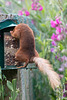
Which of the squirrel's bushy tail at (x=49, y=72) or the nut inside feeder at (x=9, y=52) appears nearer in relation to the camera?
the squirrel's bushy tail at (x=49, y=72)

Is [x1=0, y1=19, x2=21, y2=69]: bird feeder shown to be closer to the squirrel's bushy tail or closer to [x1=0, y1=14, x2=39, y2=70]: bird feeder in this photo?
[x1=0, y1=14, x2=39, y2=70]: bird feeder

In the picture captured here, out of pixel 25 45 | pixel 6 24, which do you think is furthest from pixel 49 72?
pixel 6 24

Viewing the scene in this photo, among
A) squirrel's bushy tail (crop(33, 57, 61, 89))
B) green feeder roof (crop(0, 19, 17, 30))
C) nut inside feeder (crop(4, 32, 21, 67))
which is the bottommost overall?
squirrel's bushy tail (crop(33, 57, 61, 89))

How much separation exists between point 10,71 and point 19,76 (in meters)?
0.18

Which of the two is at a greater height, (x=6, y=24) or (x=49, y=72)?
(x=6, y=24)

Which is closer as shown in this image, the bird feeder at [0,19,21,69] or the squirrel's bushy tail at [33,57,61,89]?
the squirrel's bushy tail at [33,57,61,89]

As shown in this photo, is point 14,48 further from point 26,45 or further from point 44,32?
point 44,32

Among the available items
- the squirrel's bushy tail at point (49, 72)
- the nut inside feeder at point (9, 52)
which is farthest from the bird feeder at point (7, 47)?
the squirrel's bushy tail at point (49, 72)

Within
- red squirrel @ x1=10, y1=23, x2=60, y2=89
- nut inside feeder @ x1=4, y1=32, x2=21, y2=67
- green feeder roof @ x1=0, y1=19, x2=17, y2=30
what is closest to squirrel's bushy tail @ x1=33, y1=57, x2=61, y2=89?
red squirrel @ x1=10, y1=23, x2=60, y2=89

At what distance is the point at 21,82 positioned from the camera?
3979 mm

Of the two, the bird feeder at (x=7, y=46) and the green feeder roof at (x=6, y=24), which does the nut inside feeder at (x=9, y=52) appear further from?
the green feeder roof at (x=6, y=24)

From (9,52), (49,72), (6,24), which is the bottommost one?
(49,72)

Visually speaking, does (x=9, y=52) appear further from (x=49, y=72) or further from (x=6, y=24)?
(x=49, y=72)

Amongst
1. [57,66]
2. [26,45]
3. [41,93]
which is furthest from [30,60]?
[41,93]
